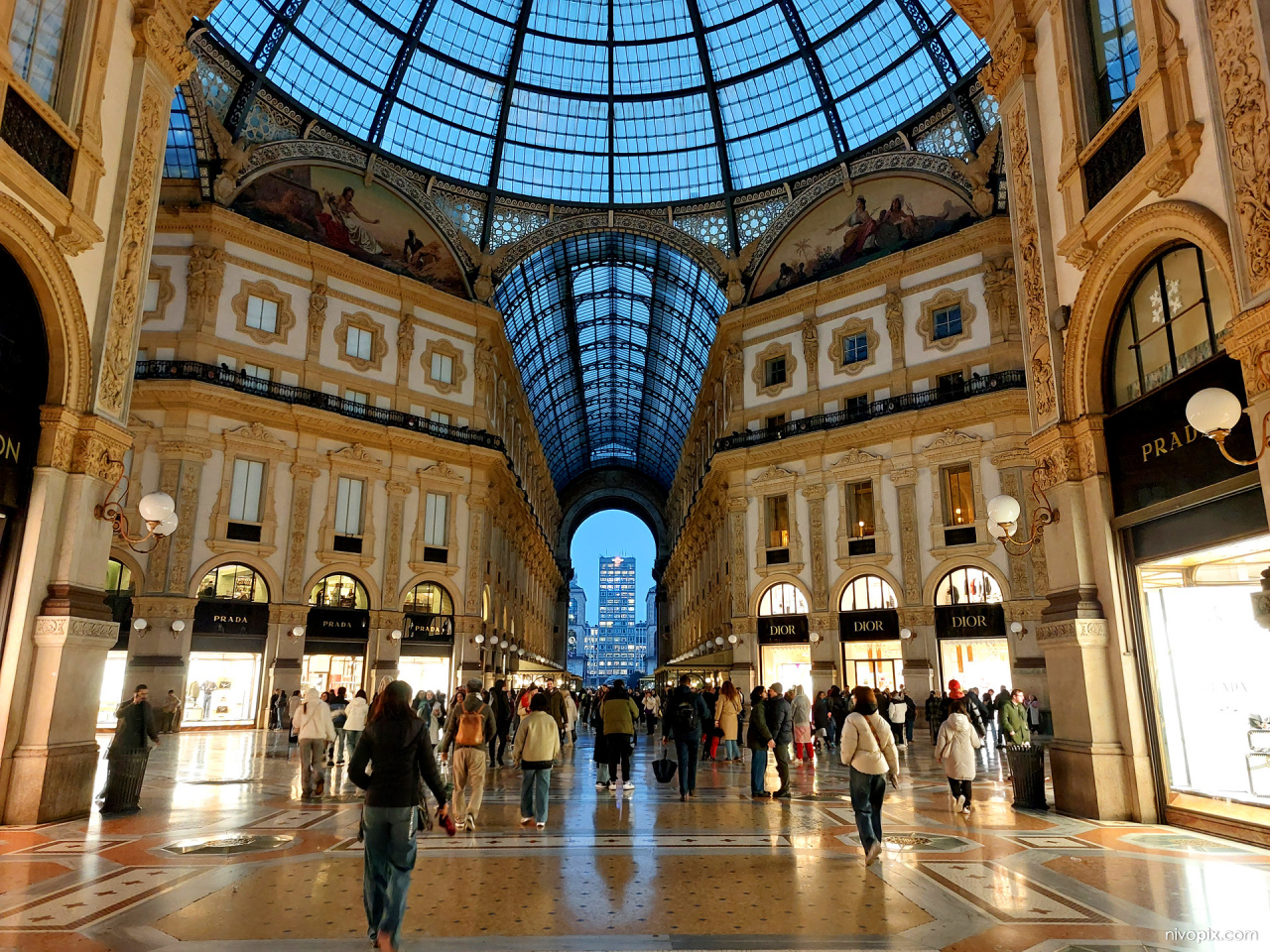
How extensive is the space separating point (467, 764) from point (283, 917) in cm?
358

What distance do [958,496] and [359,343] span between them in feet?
72.8

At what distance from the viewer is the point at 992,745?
68.2 feet

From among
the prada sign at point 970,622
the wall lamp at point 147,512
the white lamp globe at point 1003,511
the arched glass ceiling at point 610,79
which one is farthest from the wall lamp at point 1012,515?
the arched glass ceiling at point 610,79

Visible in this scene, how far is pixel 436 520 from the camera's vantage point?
101 ft

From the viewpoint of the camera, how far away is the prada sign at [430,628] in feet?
95.4

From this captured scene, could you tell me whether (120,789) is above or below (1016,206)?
below

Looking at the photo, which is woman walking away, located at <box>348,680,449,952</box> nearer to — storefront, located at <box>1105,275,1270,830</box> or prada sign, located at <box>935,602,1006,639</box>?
storefront, located at <box>1105,275,1270,830</box>

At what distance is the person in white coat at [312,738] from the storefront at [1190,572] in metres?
10.4

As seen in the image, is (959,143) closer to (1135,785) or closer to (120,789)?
(1135,785)

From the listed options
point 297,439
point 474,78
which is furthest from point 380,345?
point 474,78

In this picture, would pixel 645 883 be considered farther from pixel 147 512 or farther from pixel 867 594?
pixel 867 594

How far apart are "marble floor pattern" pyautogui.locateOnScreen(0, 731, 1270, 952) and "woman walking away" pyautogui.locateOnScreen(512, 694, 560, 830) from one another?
279 millimetres

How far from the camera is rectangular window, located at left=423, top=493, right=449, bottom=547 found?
30.5 metres

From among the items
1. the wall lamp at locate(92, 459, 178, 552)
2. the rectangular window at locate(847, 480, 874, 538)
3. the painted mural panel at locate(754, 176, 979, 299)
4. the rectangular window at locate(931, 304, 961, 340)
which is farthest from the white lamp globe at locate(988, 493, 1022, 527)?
the painted mural panel at locate(754, 176, 979, 299)
